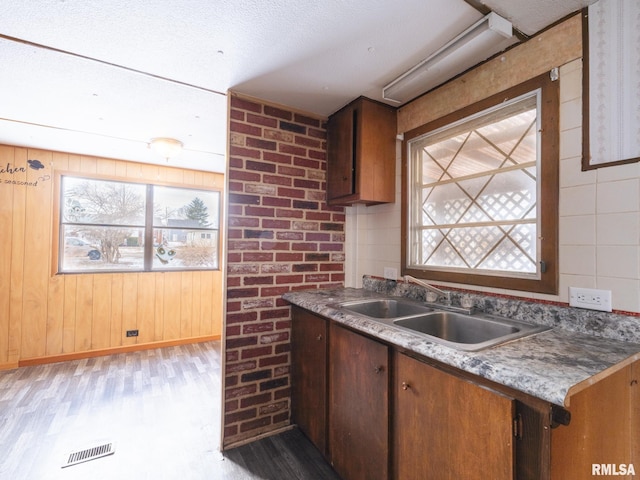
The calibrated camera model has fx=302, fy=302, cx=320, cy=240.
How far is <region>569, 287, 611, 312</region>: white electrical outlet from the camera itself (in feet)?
3.86

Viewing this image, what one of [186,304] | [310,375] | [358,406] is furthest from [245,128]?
[186,304]

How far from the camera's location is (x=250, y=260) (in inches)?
80.4

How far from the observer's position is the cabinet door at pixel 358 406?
131 cm

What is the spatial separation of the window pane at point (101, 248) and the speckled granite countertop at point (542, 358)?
3.37m

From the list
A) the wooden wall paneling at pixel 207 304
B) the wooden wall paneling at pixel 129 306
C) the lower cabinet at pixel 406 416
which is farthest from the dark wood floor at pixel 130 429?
the wooden wall paneling at pixel 207 304

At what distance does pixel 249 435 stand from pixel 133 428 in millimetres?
850

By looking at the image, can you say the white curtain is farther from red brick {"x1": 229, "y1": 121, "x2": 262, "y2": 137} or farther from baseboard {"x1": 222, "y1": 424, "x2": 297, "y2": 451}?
baseboard {"x1": 222, "y1": 424, "x2": 297, "y2": 451}

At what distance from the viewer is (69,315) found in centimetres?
329

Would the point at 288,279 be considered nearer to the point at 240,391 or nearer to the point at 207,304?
the point at 240,391

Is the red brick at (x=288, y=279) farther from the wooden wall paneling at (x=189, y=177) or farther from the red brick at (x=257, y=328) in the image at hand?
the wooden wall paneling at (x=189, y=177)

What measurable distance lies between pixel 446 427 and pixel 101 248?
389 cm

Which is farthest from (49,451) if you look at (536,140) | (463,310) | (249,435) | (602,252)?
(536,140)

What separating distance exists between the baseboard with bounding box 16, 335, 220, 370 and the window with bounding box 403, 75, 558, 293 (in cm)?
312

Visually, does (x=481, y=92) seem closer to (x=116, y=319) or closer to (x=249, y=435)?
(x=249, y=435)
